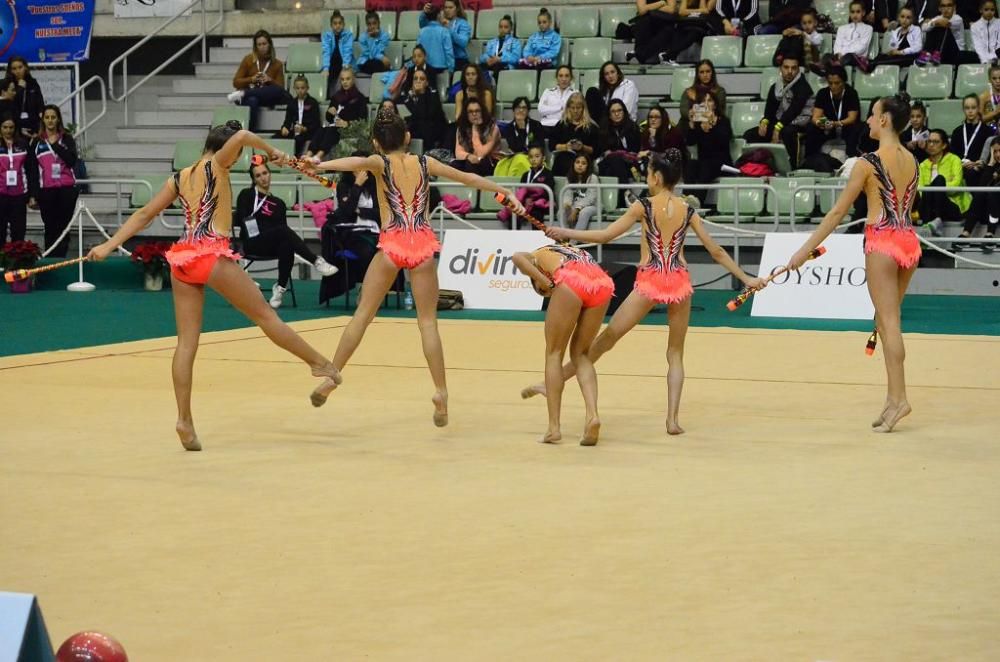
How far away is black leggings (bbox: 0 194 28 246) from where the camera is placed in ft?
56.9

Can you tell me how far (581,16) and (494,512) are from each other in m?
14.4

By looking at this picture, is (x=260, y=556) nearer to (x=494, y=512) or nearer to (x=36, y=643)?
(x=494, y=512)

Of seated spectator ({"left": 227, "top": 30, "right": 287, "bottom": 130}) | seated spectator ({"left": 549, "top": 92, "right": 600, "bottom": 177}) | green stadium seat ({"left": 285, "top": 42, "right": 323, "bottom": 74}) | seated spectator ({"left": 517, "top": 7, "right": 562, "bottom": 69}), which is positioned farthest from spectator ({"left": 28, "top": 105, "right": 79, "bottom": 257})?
seated spectator ({"left": 549, "top": 92, "right": 600, "bottom": 177})

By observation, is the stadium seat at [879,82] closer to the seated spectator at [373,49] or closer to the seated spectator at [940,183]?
the seated spectator at [940,183]

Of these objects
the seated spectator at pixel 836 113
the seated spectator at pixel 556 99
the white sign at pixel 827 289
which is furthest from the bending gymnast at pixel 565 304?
the seated spectator at pixel 556 99

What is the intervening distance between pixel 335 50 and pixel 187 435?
13.0 m

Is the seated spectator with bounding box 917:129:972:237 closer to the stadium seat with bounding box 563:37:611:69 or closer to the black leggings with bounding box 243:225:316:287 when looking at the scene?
the stadium seat with bounding box 563:37:611:69

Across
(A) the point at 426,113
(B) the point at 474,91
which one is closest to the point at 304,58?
(A) the point at 426,113

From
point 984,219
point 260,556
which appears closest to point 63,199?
point 984,219

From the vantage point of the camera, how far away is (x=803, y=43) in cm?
1706

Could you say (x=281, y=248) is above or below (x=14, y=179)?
below

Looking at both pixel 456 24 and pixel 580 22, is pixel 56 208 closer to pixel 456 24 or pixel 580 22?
pixel 456 24

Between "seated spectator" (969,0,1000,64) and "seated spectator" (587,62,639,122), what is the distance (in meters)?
4.03

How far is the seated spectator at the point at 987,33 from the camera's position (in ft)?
55.0
